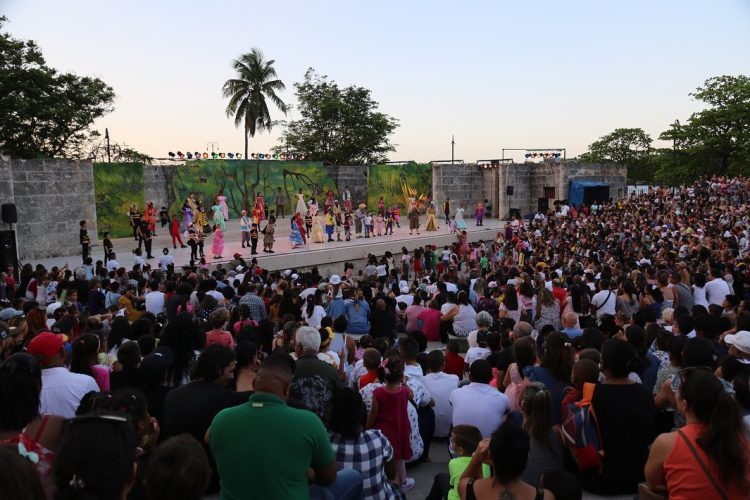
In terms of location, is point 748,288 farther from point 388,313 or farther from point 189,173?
point 189,173

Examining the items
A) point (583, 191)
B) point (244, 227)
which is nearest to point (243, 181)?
point (244, 227)

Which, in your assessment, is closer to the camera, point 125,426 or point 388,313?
point 125,426

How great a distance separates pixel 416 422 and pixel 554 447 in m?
1.32

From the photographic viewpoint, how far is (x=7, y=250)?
1520 cm

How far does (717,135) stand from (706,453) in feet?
166

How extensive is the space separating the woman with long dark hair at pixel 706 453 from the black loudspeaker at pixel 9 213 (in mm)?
18058

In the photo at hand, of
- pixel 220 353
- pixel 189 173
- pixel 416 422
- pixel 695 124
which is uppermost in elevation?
pixel 695 124

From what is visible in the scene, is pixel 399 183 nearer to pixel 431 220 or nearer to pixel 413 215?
pixel 431 220

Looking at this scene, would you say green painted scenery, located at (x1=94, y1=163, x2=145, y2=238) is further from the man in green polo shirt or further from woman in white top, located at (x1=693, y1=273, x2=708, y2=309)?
the man in green polo shirt

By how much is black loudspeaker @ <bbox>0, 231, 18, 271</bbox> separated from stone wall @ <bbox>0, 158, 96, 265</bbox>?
3352 mm

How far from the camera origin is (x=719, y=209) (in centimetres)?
2328

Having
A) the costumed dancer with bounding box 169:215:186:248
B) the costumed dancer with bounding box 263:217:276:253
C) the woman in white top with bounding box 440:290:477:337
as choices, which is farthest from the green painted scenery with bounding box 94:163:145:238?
the woman in white top with bounding box 440:290:477:337

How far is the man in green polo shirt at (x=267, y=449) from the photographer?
9.64 ft

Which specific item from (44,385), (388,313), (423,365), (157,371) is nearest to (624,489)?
(423,365)
